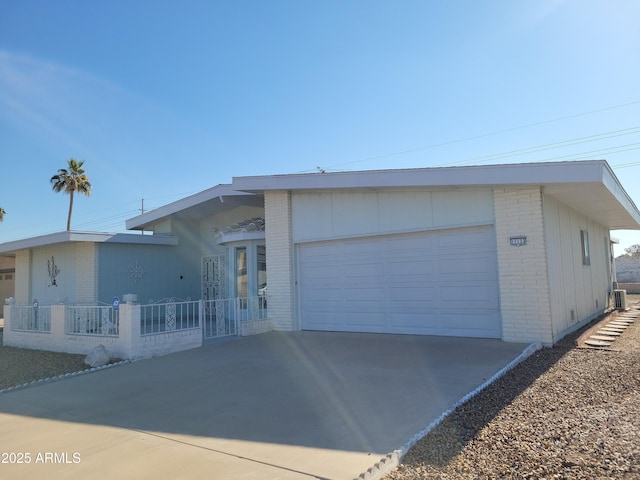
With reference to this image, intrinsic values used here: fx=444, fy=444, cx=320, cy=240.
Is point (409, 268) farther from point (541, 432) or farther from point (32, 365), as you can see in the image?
point (32, 365)

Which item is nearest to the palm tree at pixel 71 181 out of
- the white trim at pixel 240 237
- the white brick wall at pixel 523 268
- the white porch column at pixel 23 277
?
the white porch column at pixel 23 277

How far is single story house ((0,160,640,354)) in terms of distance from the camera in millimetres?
8211

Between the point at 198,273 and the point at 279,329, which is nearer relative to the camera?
the point at 279,329

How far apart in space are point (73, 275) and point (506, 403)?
1426 cm

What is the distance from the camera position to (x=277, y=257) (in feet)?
37.7

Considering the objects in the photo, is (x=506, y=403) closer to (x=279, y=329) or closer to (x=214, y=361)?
(x=214, y=361)

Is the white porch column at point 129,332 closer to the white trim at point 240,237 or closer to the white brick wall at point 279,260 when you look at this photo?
the white brick wall at point 279,260

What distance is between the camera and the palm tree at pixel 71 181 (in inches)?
1240

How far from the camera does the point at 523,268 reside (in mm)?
8227

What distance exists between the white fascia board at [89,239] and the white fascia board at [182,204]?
805 millimetres

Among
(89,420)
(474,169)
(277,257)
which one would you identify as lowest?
(89,420)

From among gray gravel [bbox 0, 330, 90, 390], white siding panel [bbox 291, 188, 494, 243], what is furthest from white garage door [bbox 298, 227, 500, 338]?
gray gravel [bbox 0, 330, 90, 390]

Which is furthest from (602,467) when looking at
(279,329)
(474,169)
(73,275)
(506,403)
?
(73,275)

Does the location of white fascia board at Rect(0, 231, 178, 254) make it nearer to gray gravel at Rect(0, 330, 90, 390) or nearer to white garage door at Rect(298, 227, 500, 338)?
gray gravel at Rect(0, 330, 90, 390)
